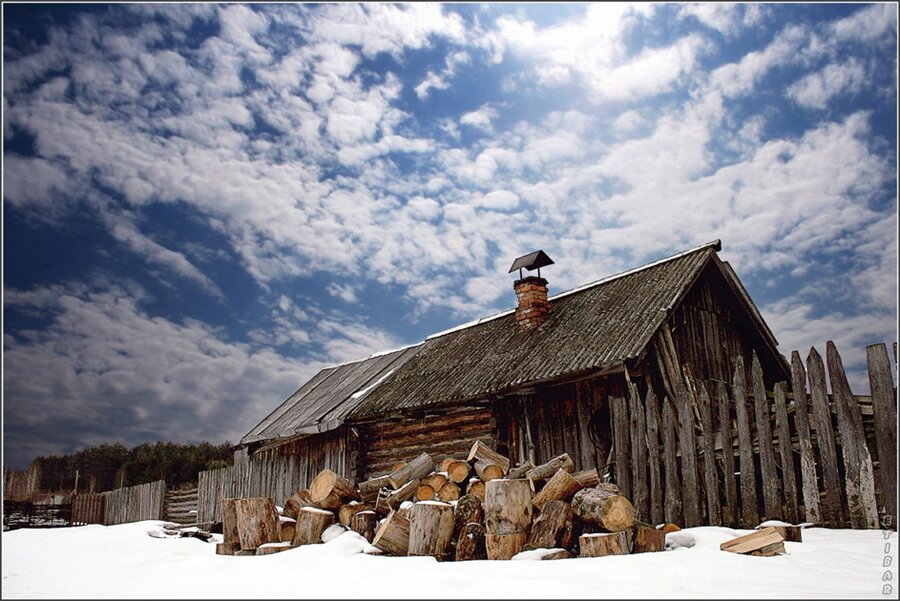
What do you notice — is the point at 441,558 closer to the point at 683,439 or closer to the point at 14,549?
the point at 683,439

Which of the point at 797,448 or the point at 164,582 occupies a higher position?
the point at 797,448

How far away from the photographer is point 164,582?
4.68 m

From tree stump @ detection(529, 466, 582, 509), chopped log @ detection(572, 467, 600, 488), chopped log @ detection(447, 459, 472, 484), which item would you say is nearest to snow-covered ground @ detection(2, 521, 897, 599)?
chopped log @ detection(572, 467, 600, 488)

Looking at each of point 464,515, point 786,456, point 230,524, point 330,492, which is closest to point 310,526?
point 330,492

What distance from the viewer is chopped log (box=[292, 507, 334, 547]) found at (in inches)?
301

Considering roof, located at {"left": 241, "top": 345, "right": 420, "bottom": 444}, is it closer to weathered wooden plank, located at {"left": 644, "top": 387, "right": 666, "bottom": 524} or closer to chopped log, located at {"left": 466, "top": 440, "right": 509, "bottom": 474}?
chopped log, located at {"left": 466, "top": 440, "right": 509, "bottom": 474}

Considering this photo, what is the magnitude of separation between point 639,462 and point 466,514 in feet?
10.0

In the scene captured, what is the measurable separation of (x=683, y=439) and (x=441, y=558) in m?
3.54

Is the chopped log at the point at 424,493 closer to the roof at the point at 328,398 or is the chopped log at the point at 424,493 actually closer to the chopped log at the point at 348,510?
the chopped log at the point at 348,510

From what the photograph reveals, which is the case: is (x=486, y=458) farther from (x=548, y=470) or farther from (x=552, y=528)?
(x=552, y=528)

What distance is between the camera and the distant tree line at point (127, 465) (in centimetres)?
4128

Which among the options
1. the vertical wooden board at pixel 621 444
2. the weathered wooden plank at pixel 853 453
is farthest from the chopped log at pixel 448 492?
the weathered wooden plank at pixel 853 453

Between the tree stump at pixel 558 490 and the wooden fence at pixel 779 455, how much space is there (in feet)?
6.81

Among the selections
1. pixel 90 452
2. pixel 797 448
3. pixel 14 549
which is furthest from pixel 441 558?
pixel 90 452
